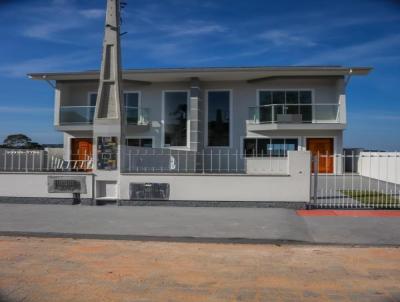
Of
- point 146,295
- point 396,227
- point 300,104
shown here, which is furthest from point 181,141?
point 146,295

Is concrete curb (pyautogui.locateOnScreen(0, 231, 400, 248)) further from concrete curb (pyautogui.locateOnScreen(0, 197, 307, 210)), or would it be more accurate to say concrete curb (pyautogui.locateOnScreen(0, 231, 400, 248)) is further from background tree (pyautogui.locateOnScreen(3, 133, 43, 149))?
background tree (pyautogui.locateOnScreen(3, 133, 43, 149))

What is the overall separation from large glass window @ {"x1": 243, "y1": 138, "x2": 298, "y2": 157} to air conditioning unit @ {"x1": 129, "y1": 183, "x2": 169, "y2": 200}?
13.3 meters

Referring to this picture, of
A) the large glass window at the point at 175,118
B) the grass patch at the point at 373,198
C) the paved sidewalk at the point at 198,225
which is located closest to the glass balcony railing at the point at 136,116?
the large glass window at the point at 175,118

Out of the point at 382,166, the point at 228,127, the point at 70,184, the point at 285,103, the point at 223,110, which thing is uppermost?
the point at 285,103

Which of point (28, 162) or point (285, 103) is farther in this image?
point (285, 103)

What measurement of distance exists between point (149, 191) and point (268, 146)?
13.9 metres

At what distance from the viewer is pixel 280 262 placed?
24.0 ft

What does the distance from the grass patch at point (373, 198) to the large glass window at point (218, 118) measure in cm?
1112

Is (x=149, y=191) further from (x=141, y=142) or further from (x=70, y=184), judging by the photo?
(x=141, y=142)

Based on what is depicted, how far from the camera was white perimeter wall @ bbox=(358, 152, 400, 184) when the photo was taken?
65.0 ft

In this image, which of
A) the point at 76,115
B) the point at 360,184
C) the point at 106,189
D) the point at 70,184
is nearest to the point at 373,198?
the point at 360,184

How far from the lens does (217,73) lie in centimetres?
2514

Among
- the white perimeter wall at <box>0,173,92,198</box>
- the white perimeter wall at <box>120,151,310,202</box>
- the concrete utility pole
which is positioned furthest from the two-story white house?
the white perimeter wall at <box>120,151,310,202</box>

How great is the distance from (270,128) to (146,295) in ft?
67.8
